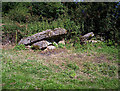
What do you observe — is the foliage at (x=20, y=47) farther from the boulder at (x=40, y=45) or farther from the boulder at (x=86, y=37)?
the boulder at (x=86, y=37)

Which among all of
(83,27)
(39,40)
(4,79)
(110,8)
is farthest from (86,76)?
(110,8)

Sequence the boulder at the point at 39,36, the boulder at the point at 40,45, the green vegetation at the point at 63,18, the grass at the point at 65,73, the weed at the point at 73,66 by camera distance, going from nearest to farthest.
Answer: the grass at the point at 65,73, the weed at the point at 73,66, the boulder at the point at 40,45, the boulder at the point at 39,36, the green vegetation at the point at 63,18

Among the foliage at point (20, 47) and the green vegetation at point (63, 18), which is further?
the green vegetation at point (63, 18)

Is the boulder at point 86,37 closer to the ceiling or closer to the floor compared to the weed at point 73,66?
closer to the ceiling

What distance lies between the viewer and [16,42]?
849 cm

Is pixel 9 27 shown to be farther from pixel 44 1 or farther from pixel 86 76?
pixel 86 76

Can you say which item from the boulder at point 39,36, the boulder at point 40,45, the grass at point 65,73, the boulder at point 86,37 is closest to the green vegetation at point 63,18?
the boulder at point 86,37

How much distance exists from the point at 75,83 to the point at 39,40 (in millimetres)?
4903

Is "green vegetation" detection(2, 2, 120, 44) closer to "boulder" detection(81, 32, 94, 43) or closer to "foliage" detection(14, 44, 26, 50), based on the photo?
"boulder" detection(81, 32, 94, 43)

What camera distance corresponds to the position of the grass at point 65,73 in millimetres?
3750

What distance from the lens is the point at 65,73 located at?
475 cm

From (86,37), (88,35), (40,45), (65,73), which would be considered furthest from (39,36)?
(65,73)

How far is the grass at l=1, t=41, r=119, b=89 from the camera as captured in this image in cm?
375

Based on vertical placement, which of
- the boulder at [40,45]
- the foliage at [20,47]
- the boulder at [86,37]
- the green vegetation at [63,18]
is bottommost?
the foliage at [20,47]
